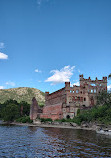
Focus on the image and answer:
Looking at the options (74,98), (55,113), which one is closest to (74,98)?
(74,98)

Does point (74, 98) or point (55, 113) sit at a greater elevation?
point (74, 98)

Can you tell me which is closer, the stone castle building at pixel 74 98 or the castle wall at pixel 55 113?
the stone castle building at pixel 74 98

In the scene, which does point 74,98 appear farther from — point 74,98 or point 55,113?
point 55,113

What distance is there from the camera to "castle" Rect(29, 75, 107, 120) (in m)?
63.0

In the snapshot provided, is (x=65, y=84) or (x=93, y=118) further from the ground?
(x=65, y=84)

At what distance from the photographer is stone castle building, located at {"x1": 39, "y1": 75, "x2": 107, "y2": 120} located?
63094 mm

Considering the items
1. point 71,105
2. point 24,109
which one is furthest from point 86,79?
point 24,109

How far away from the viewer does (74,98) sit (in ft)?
222

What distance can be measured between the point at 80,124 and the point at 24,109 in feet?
152

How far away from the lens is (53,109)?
7281 centimetres

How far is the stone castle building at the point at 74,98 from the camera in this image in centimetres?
6309

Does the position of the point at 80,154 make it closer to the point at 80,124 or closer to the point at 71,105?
the point at 80,124

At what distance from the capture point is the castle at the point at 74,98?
207 feet

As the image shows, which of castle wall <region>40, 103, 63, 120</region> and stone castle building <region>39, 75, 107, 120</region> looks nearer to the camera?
stone castle building <region>39, 75, 107, 120</region>
